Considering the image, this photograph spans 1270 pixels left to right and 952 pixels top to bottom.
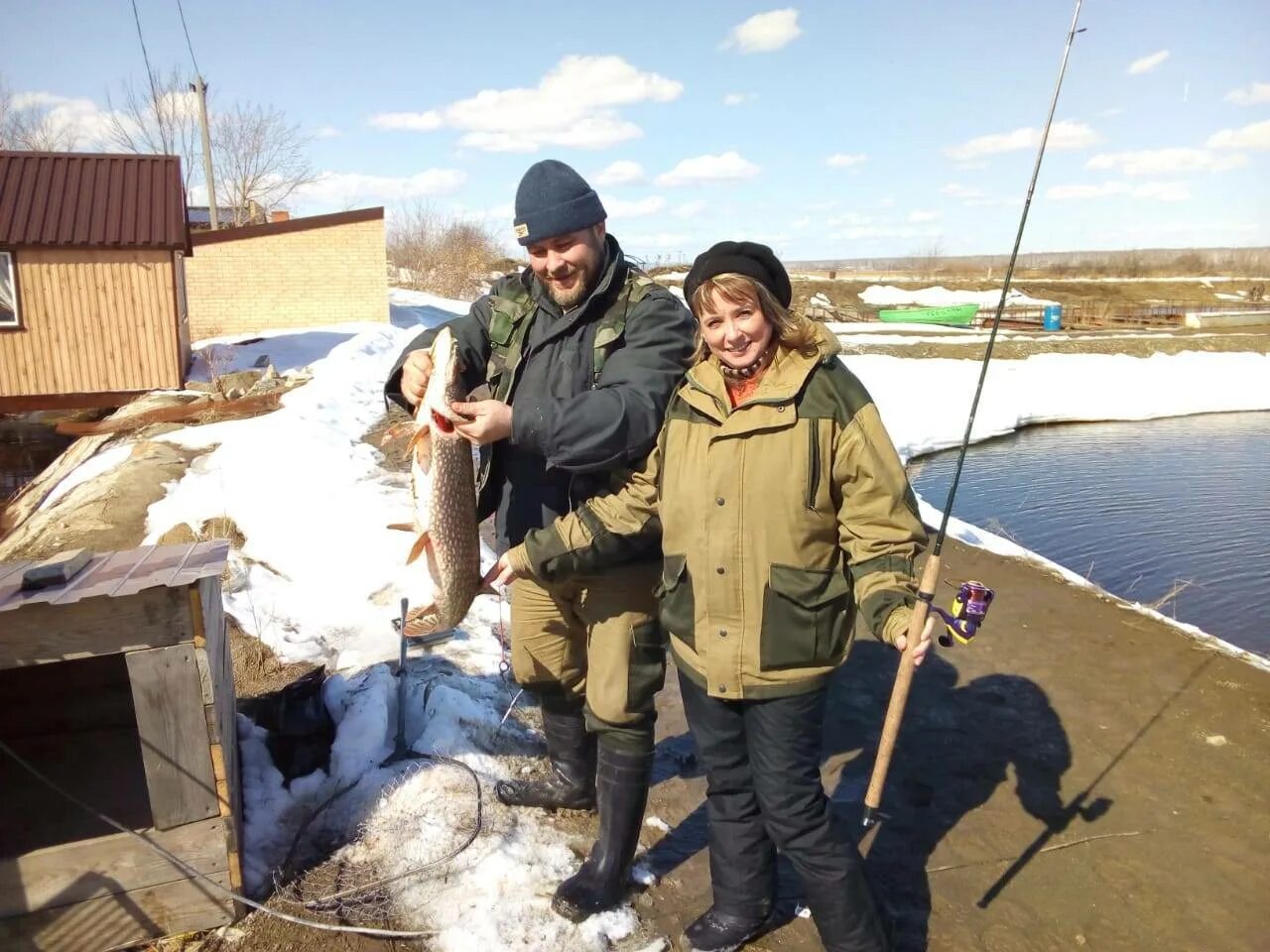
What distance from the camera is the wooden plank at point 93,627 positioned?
2.84 metres

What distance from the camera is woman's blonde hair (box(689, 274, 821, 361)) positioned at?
275 centimetres

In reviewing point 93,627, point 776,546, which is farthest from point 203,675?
point 776,546

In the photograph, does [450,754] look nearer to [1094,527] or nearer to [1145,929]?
[1145,929]

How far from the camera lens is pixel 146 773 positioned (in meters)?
3.12

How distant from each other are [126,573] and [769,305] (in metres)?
2.51

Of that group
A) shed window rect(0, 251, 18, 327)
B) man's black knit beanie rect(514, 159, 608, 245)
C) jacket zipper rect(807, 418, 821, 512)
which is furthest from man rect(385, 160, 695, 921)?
shed window rect(0, 251, 18, 327)

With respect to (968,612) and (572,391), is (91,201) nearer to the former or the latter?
(572,391)

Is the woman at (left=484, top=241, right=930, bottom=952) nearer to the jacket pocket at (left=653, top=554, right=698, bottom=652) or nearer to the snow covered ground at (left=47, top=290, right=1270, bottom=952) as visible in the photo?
the jacket pocket at (left=653, top=554, right=698, bottom=652)

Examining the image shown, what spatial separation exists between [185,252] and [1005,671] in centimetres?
1804

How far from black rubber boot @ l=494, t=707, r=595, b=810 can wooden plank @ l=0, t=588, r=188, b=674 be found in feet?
5.57

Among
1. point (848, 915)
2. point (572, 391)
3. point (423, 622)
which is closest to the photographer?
Result: point (848, 915)

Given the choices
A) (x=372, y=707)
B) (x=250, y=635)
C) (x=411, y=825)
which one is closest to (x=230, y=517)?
(x=250, y=635)

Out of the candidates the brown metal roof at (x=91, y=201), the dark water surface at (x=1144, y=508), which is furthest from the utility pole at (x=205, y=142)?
the dark water surface at (x=1144, y=508)

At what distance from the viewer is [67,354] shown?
1702 cm
